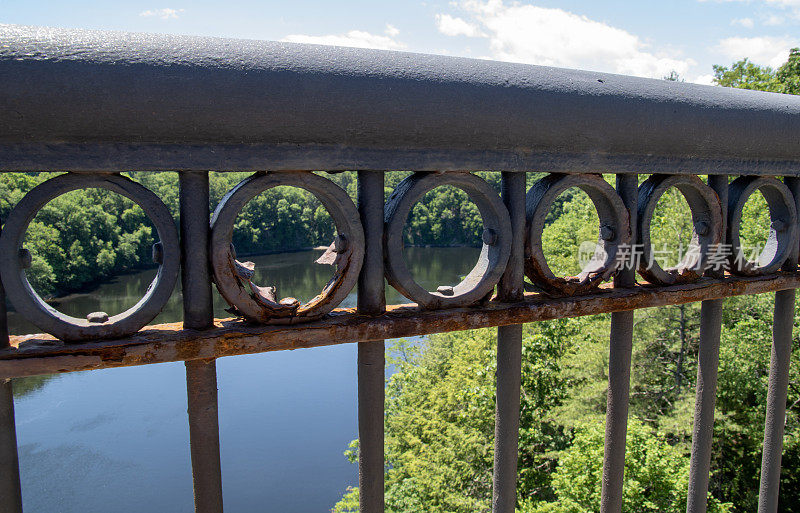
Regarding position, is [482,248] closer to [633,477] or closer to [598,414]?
[633,477]

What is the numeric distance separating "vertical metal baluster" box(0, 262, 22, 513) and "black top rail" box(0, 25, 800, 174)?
419 mm

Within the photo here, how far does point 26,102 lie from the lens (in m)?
1.02

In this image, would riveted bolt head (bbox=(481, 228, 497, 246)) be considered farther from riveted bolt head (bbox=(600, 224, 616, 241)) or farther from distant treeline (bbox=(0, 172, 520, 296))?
distant treeline (bbox=(0, 172, 520, 296))

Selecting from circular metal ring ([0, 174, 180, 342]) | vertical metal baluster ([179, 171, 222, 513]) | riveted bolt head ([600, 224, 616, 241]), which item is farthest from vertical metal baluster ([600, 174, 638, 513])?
circular metal ring ([0, 174, 180, 342])

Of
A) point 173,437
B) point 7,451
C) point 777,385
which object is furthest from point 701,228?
point 173,437

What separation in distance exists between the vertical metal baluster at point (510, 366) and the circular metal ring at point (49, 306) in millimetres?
823

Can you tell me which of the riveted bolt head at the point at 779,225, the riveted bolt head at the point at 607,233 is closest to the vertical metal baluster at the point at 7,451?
the riveted bolt head at the point at 607,233

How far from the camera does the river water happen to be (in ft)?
53.4

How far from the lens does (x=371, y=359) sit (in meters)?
1.45

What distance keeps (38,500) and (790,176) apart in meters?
18.5

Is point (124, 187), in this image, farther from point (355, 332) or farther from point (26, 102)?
point (355, 332)

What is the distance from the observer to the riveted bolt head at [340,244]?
135cm

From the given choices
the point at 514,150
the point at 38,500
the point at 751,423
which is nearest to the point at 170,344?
the point at 514,150

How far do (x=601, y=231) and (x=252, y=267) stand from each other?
0.98 meters
